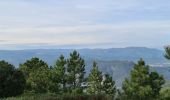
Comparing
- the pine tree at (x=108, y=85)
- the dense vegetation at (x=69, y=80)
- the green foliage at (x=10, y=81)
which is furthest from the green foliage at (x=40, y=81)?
the green foliage at (x=10, y=81)

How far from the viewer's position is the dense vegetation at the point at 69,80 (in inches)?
2245

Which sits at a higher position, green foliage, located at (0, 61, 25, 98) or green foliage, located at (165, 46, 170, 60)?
green foliage, located at (165, 46, 170, 60)

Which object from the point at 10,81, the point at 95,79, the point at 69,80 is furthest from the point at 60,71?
the point at 10,81

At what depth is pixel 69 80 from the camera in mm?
83375

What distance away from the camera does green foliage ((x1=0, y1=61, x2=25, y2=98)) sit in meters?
54.9

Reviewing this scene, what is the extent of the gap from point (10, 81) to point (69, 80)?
2859 cm

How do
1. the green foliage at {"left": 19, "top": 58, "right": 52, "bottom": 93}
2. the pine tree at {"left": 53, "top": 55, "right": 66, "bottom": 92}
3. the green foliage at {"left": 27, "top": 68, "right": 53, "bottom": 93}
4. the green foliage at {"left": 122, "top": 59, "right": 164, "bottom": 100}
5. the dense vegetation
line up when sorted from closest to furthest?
1. the dense vegetation
2. the green foliage at {"left": 122, "top": 59, "right": 164, "bottom": 100}
3. the green foliage at {"left": 19, "top": 58, "right": 52, "bottom": 93}
4. the green foliage at {"left": 27, "top": 68, "right": 53, "bottom": 93}
5. the pine tree at {"left": 53, "top": 55, "right": 66, "bottom": 92}

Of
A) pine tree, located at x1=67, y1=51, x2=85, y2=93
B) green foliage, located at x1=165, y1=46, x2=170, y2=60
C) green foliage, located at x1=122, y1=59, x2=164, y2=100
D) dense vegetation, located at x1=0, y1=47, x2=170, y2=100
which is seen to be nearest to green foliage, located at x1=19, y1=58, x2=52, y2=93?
dense vegetation, located at x1=0, y1=47, x2=170, y2=100

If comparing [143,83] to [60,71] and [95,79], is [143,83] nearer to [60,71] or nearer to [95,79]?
[60,71]

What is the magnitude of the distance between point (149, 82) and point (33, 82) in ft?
63.4

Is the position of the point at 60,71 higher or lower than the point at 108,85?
higher

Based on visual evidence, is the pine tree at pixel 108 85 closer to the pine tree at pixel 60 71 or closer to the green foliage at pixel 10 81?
the pine tree at pixel 60 71

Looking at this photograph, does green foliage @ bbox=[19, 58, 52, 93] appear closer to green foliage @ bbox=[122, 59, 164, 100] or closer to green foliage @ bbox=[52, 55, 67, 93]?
green foliage @ bbox=[52, 55, 67, 93]

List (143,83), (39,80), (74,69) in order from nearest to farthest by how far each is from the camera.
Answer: (143,83)
(39,80)
(74,69)
